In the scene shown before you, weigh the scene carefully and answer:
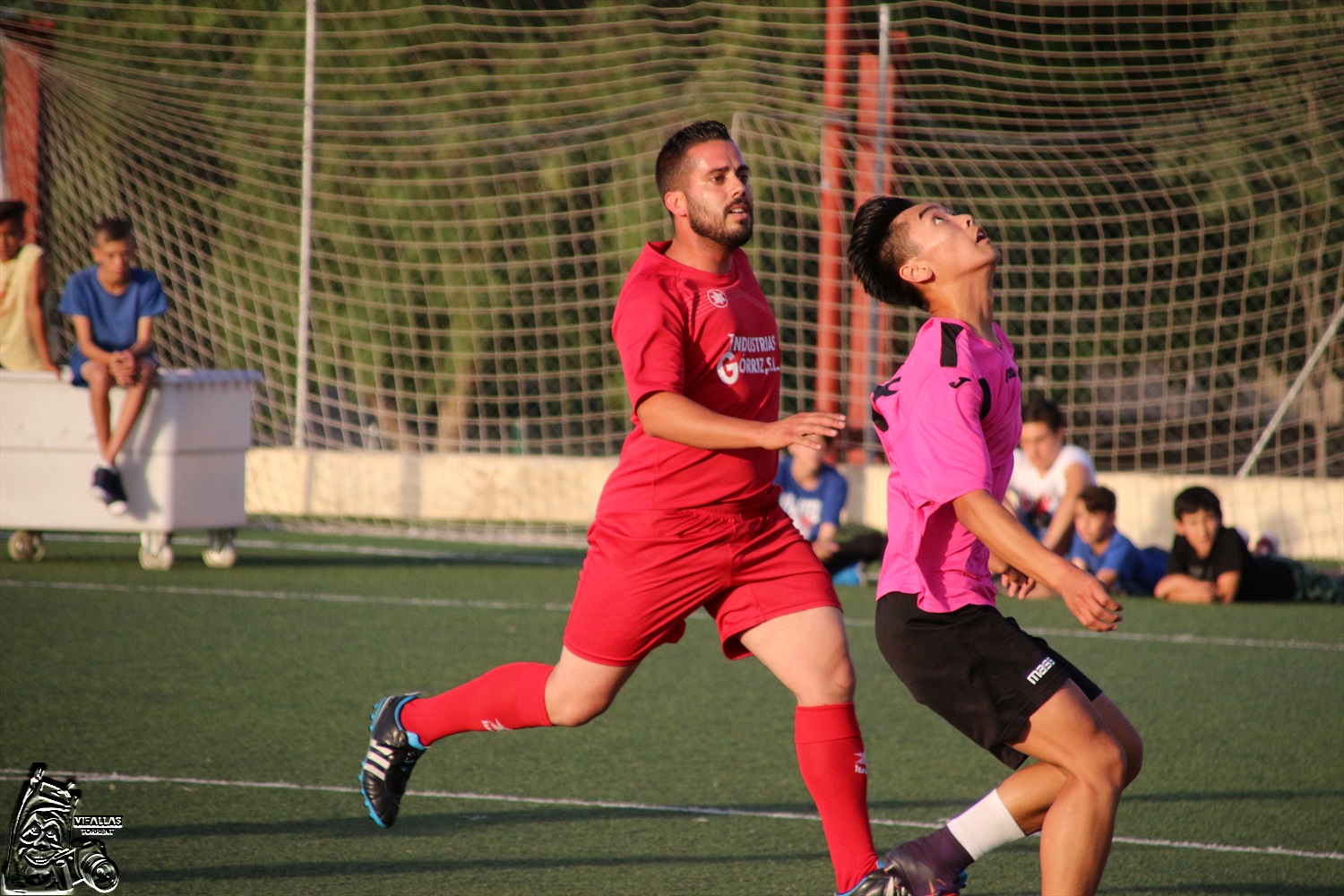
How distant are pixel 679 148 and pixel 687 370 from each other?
0.61m

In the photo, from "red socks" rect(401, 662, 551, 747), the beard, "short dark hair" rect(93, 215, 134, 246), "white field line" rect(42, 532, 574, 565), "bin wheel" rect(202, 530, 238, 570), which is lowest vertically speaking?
"white field line" rect(42, 532, 574, 565)

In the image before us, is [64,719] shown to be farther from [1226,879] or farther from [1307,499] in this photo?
[1307,499]

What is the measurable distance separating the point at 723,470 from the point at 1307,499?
9685mm

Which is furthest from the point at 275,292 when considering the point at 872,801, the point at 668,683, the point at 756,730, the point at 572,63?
the point at 872,801

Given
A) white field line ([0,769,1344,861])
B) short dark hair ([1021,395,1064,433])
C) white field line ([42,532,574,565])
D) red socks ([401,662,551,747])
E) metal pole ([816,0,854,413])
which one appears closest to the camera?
A: red socks ([401,662,551,747])

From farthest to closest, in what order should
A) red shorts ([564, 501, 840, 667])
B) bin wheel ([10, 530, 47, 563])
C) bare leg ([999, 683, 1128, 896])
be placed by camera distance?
bin wheel ([10, 530, 47, 563]), red shorts ([564, 501, 840, 667]), bare leg ([999, 683, 1128, 896])

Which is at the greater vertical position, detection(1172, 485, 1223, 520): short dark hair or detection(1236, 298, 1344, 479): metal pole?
detection(1236, 298, 1344, 479): metal pole

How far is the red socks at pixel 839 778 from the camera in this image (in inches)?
137

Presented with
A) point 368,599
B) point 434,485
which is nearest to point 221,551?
point 368,599

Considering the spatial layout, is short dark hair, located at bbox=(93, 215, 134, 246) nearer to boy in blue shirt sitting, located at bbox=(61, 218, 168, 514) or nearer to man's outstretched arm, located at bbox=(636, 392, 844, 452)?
boy in blue shirt sitting, located at bbox=(61, 218, 168, 514)

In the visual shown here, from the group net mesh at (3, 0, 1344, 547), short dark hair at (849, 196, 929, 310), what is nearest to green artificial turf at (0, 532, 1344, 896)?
short dark hair at (849, 196, 929, 310)

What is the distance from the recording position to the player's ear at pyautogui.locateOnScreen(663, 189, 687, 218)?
12.7ft

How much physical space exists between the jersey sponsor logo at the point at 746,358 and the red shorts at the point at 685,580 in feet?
1.18

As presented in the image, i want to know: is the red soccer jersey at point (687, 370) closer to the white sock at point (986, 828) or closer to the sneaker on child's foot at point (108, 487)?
the white sock at point (986, 828)
